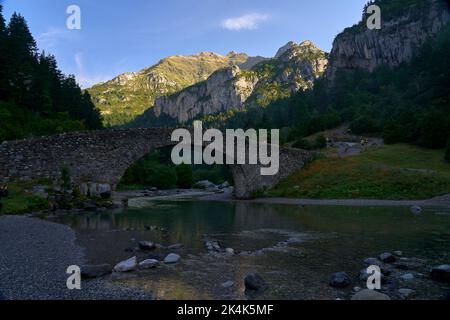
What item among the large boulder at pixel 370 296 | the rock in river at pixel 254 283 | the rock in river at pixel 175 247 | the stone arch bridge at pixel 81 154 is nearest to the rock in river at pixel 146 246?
the rock in river at pixel 175 247

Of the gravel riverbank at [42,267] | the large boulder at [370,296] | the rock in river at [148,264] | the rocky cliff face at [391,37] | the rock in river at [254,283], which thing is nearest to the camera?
the large boulder at [370,296]

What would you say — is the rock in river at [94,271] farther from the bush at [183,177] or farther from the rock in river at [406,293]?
the bush at [183,177]

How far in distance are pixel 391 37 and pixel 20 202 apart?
13457 centimetres

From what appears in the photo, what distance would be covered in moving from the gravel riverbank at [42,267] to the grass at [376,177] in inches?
1025

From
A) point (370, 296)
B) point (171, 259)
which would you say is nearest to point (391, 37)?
point (171, 259)

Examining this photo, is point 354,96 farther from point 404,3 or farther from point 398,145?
point 404,3

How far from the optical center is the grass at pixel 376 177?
31.9 metres

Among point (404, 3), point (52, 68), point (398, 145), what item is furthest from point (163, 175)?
point (404, 3)

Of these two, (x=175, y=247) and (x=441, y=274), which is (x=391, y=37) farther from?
(x=441, y=274)

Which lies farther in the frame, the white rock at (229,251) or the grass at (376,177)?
the grass at (376,177)

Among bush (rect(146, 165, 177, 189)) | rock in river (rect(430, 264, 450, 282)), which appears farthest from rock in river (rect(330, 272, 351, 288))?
bush (rect(146, 165, 177, 189))

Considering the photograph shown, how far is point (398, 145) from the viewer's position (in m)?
50.3

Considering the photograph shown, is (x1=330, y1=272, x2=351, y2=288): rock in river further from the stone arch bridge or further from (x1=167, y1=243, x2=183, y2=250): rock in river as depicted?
the stone arch bridge

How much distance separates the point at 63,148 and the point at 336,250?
2281cm
